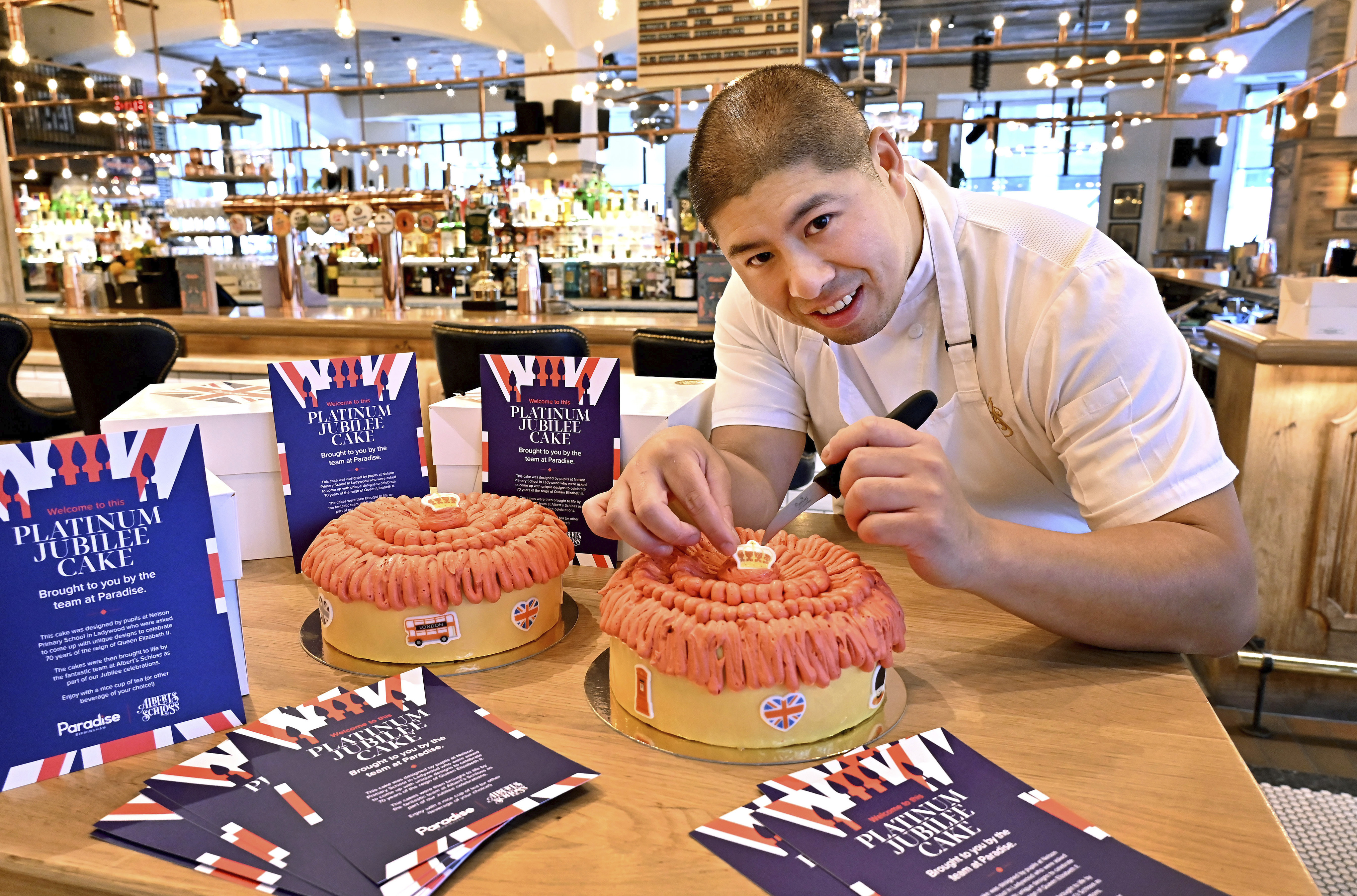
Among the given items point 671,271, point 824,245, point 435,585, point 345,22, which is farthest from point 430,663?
point 671,271

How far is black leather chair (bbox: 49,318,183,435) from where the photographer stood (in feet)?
10.5

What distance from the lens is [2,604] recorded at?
78cm

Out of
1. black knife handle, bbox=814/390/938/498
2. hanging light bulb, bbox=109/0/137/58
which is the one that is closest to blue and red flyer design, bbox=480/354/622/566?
black knife handle, bbox=814/390/938/498

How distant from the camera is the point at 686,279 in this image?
5.96m

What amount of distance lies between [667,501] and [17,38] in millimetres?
5926

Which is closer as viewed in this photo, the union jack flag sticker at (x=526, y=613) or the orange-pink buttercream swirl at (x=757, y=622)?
the orange-pink buttercream swirl at (x=757, y=622)

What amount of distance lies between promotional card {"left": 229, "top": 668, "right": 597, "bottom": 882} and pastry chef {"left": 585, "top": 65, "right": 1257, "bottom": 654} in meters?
0.28

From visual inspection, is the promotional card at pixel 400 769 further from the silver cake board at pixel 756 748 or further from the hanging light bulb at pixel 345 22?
the hanging light bulb at pixel 345 22

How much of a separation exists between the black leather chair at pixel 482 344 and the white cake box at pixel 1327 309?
7.33 feet

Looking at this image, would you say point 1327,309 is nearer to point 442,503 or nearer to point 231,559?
point 442,503

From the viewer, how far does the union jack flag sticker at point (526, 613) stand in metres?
1.03

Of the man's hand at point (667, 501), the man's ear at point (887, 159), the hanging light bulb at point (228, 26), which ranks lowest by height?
the man's hand at point (667, 501)

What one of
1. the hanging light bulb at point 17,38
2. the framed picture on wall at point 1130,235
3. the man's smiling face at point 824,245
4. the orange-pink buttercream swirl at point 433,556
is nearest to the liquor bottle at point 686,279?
the hanging light bulb at point 17,38

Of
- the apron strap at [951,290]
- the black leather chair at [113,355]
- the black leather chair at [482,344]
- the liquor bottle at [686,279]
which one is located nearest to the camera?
the apron strap at [951,290]
